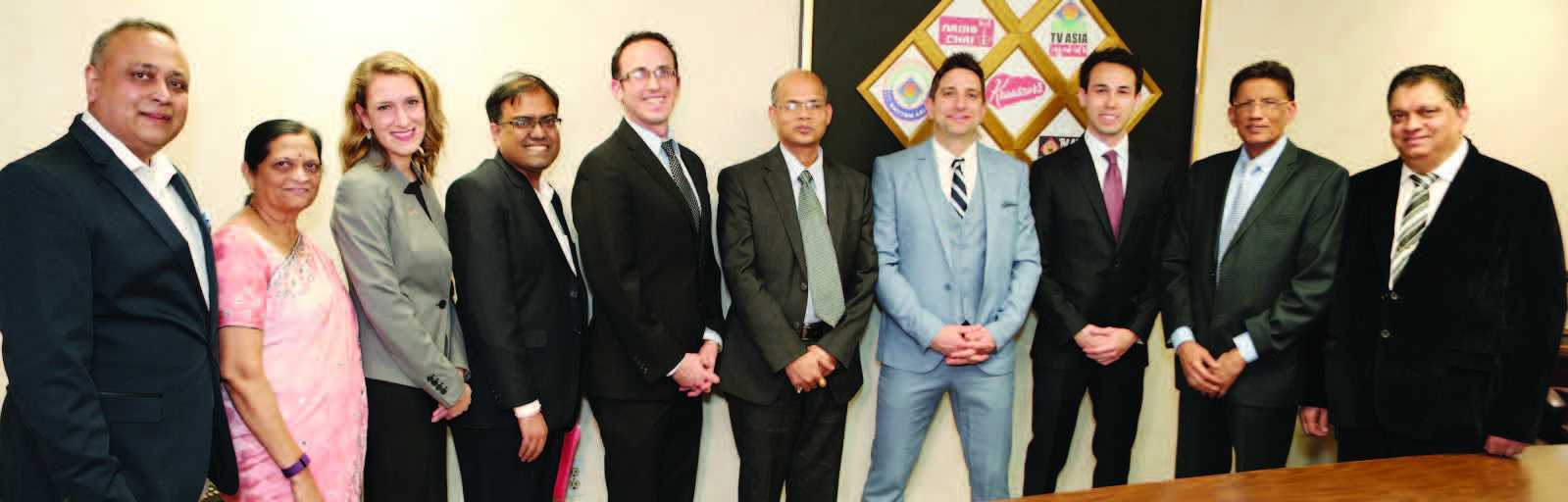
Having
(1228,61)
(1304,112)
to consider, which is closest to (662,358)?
(1228,61)

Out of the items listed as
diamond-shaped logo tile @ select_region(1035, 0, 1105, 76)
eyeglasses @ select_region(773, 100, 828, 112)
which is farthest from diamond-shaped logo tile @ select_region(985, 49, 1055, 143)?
eyeglasses @ select_region(773, 100, 828, 112)

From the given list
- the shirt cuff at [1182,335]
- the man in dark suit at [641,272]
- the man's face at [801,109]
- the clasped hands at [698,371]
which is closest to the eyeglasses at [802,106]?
the man's face at [801,109]

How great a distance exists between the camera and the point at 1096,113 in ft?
9.81

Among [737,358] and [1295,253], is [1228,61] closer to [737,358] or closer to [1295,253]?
[1295,253]

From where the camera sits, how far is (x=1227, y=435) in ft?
9.43

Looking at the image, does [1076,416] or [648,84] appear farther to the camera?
[1076,416]

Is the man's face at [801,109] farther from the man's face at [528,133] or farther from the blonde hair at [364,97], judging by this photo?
the blonde hair at [364,97]

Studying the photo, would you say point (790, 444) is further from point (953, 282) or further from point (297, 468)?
point (297, 468)

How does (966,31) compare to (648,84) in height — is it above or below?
above

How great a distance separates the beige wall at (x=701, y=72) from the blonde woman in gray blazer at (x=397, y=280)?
601mm

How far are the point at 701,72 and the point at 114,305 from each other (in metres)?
1.98

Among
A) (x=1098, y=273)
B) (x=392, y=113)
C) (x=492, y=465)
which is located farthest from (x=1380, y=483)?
(x=392, y=113)

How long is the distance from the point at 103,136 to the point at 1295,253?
3260mm

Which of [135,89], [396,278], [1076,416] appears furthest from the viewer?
[1076,416]
